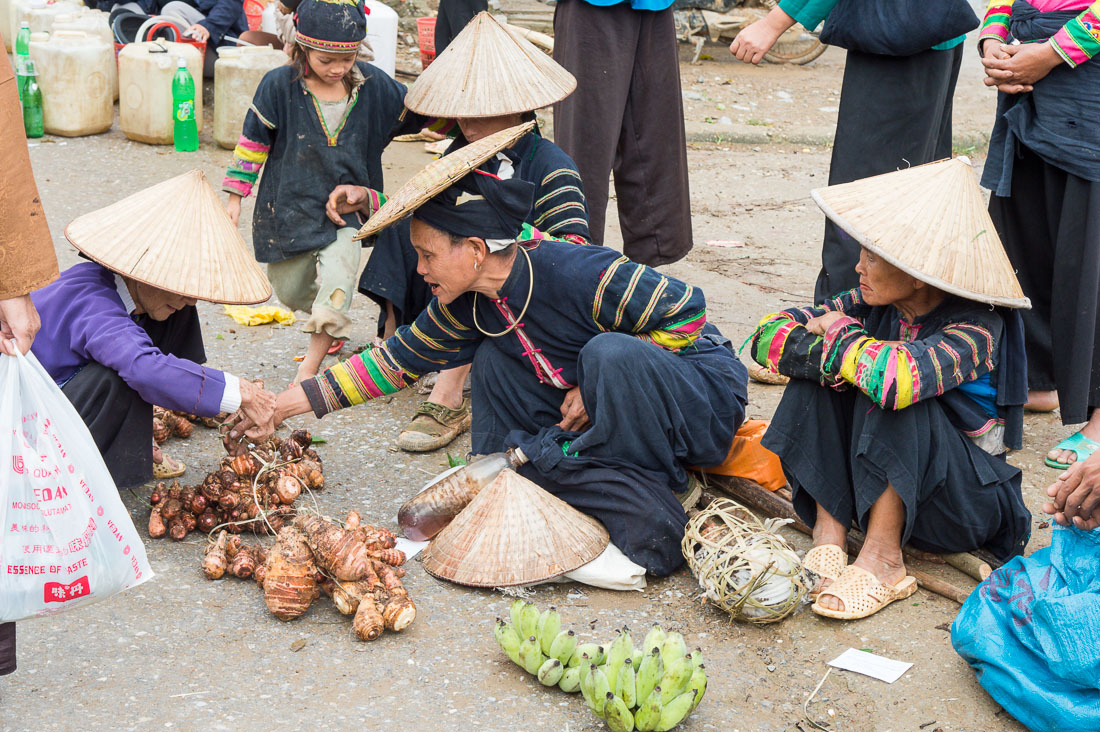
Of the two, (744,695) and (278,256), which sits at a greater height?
(278,256)

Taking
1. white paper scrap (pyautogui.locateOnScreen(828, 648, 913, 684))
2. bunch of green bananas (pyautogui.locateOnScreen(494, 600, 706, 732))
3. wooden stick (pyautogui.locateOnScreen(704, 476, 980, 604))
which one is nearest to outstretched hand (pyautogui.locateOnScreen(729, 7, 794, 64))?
wooden stick (pyautogui.locateOnScreen(704, 476, 980, 604))

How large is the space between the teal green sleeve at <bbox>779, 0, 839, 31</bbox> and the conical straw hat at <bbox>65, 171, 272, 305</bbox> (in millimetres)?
2294

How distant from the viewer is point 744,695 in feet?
8.89

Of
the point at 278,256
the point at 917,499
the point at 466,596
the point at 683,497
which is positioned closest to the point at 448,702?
the point at 466,596

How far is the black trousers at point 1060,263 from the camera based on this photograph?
3.71 m

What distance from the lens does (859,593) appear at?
3021 millimetres

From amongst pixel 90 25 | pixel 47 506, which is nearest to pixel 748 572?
pixel 47 506

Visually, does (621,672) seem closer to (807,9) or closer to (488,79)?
(488,79)

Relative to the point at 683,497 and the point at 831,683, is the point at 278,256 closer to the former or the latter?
the point at 683,497

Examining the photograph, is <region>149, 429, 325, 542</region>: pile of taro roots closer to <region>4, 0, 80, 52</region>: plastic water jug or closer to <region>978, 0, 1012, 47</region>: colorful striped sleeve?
<region>978, 0, 1012, 47</region>: colorful striped sleeve

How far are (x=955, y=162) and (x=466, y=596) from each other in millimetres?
1826

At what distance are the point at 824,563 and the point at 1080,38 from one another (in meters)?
1.91

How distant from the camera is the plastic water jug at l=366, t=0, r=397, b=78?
8.23 m

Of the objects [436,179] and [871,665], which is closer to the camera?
[871,665]
